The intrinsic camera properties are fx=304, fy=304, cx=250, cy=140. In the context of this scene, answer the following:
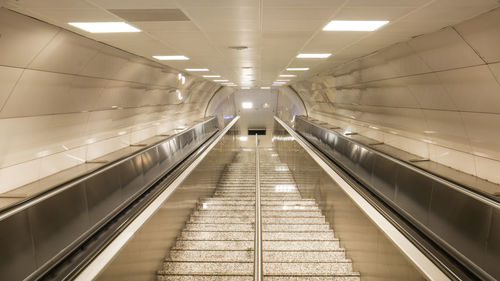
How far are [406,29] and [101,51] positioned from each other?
460 centimetres

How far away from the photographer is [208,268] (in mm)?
3953

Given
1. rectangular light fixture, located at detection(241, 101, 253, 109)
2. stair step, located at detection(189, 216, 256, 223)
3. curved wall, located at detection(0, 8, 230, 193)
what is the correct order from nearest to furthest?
curved wall, located at detection(0, 8, 230, 193) → stair step, located at detection(189, 216, 256, 223) → rectangular light fixture, located at detection(241, 101, 253, 109)

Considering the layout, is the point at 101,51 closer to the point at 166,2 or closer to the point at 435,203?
the point at 166,2

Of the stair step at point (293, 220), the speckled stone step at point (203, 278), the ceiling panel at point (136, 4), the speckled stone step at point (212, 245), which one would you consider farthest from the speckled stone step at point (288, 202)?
the ceiling panel at point (136, 4)

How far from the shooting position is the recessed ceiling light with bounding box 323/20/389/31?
3.65 metres

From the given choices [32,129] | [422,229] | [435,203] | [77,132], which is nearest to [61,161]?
[77,132]

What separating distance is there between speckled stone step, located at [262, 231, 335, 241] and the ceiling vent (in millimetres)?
3593

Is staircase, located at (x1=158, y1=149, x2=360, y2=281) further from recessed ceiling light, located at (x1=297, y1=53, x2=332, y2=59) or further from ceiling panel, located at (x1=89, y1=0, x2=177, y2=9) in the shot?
recessed ceiling light, located at (x1=297, y1=53, x2=332, y2=59)

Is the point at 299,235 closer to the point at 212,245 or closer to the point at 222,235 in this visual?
the point at 222,235

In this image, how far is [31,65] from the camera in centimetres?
372

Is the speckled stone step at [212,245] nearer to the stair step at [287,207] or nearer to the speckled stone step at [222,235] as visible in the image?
the speckled stone step at [222,235]

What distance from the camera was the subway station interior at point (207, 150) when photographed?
299cm

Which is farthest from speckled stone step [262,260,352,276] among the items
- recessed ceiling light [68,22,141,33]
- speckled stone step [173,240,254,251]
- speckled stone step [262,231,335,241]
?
recessed ceiling light [68,22,141,33]

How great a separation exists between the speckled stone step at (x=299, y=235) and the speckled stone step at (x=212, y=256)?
746 mm
